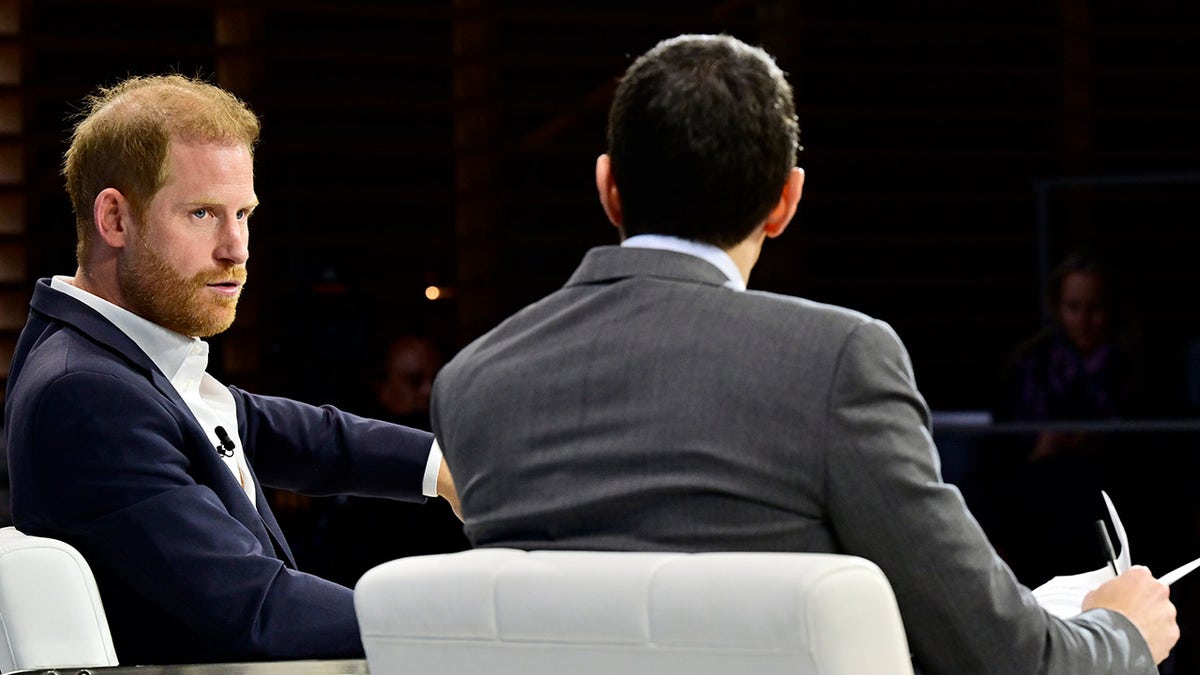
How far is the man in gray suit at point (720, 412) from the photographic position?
1.22m

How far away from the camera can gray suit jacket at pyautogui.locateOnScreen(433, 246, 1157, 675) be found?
1.21 metres

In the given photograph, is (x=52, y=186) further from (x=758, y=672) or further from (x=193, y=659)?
(x=758, y=672)

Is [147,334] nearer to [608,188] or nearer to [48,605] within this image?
[48,605]

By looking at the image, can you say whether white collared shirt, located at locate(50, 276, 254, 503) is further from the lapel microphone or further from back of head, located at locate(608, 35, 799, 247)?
back of head, located at locate(608, 35, 799, 247)

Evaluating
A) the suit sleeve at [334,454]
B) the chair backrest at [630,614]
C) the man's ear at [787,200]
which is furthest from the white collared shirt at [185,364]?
the man's ear at [787,200]

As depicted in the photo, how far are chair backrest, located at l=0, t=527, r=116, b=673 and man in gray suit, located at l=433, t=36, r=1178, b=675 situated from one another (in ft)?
1.59

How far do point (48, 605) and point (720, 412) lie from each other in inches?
30.5

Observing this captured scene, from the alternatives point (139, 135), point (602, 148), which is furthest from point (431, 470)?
point (602, 148)

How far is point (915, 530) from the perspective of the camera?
1.21 meters

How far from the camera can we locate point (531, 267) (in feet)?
23.4

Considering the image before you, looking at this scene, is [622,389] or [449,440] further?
[449,440]

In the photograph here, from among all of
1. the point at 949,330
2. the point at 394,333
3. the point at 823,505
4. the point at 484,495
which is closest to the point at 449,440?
the point at 484,495

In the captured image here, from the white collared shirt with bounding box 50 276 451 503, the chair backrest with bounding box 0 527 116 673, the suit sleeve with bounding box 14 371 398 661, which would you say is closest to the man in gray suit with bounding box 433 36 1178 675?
the suit sleeve with bounding box 14 371 398 661

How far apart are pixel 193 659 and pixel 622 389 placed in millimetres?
694
